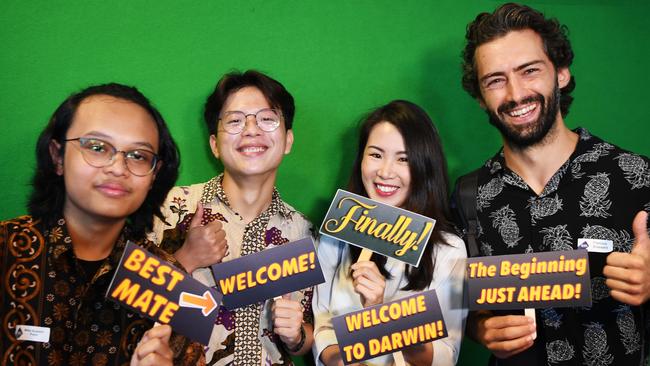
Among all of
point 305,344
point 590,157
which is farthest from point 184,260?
point 590,157

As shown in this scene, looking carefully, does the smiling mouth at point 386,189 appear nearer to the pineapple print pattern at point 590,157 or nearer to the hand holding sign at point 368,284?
the hand holding sign at point 368,284

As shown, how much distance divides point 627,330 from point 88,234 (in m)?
1.88

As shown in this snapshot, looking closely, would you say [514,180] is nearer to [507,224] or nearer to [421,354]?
[507,224]

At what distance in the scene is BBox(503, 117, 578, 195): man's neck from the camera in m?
2.15

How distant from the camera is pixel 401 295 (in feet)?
6.77

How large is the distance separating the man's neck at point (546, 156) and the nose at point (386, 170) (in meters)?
0.53

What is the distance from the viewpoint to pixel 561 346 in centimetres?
201

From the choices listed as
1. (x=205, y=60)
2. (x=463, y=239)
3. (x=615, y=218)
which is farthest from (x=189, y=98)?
(x=615, y=218)

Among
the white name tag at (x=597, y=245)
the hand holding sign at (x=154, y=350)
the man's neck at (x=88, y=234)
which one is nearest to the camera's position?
the hand holding sign at (x=154, y=350)

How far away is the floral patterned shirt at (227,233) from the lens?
2057 mm

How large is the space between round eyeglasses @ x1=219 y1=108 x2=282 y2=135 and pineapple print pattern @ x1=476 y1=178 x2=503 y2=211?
2.88 ft

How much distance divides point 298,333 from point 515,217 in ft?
3.09

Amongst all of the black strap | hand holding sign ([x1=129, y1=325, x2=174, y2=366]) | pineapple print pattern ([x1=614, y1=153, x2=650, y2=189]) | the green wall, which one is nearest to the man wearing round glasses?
the green wall

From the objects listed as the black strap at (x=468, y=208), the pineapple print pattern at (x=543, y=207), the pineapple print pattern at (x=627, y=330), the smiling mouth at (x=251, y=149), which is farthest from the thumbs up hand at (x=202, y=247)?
the pineapple print pattern at (x=627, y=330)
